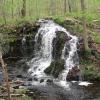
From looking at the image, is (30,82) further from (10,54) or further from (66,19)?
(66,19)

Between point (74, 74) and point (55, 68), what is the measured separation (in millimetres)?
1767

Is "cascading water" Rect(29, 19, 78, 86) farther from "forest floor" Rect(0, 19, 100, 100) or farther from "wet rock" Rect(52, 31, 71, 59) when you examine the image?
"forest floor" Rect(0, 19, 100, 100)

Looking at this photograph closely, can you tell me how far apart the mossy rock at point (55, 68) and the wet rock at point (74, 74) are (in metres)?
0.93

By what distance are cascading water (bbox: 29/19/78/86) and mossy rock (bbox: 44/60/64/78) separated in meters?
0.33

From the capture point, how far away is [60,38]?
97.3 feet

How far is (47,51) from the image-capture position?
30.2 metres

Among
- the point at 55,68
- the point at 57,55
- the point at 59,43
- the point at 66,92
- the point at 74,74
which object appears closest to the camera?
the point at 66,92

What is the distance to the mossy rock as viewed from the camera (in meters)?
26.9

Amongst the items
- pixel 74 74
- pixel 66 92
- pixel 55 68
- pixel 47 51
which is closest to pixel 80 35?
pixel 47 51

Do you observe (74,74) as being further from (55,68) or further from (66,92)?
(66,92)

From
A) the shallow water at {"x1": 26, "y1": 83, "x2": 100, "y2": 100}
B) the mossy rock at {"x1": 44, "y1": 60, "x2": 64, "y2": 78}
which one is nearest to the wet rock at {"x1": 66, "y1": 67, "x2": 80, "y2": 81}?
the mossy rock at {"x1": 44, "y1": 60, "x2": 64, "y2": 78}

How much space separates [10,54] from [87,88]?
401 inches

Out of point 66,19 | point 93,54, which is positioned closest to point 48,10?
point 66,19

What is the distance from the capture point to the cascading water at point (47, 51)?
27656 mm
